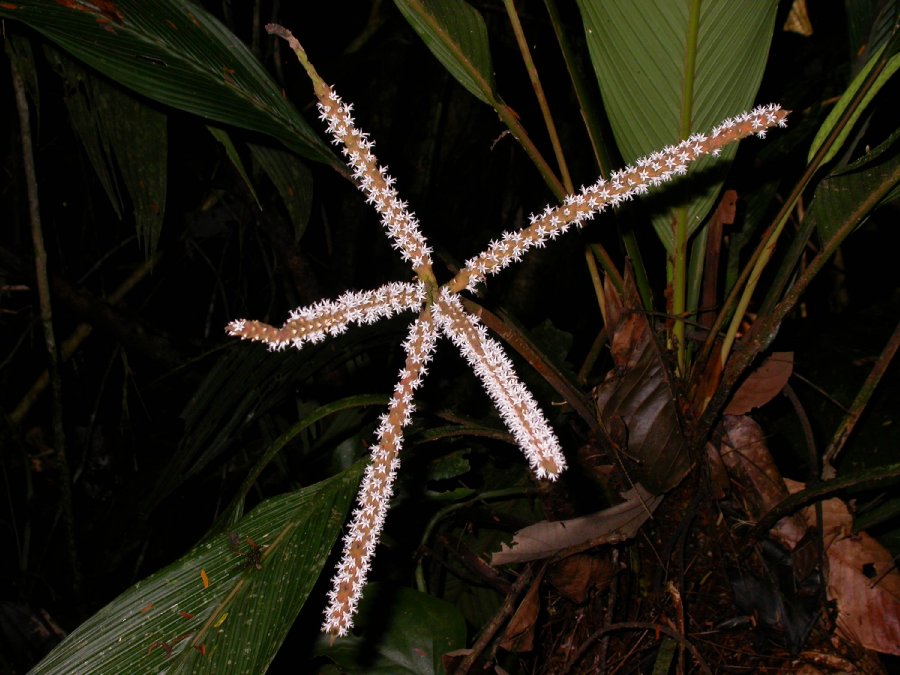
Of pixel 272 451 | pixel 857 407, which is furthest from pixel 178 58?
pixel 857 407

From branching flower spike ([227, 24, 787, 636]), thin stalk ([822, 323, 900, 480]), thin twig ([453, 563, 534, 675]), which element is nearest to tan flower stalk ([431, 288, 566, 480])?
branching flower spike ([227, 24, 787, 636])

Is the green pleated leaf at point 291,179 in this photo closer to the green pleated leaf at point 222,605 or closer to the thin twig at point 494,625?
the green pleated leaf at point 222,605

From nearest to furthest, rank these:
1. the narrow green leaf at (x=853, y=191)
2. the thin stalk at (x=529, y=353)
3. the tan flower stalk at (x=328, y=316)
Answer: the tan flower stalk at (x=328, y=316) → the thin stalk at (x=529, y=353) → the narrow green leaf at (x=853, y=191)

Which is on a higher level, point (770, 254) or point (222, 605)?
point (770, 254)

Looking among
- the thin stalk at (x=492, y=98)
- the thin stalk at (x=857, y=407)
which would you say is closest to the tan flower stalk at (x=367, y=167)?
the thin stalk at (x=492, y=98)

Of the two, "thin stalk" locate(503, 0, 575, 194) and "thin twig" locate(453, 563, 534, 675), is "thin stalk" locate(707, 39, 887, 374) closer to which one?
"thin stalk" locate(503, 0, 575, 194)

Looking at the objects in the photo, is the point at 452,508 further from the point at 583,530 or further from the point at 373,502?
the point at 373,502
